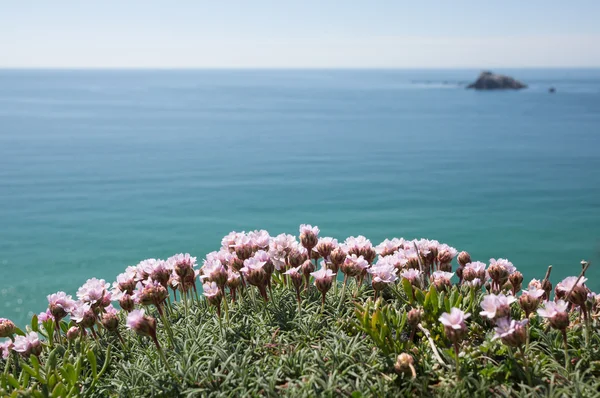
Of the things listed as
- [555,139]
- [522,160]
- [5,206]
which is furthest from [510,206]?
[555,139]

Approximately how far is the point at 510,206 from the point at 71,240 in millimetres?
16514

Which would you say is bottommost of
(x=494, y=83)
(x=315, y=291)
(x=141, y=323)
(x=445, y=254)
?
(x=315, y=291)

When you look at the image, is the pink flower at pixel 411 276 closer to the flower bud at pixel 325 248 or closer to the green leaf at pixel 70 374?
A: the flower bud at pixel 325 248

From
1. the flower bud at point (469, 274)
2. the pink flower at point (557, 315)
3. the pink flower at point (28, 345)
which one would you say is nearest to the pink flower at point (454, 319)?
the pink flower at point (557, 315)

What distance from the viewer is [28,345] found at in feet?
9.77

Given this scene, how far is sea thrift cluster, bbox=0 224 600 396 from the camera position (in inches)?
106

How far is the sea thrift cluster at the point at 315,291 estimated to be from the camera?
106 inches

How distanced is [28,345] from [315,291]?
1.64 metres

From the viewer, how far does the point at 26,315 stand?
1343cm

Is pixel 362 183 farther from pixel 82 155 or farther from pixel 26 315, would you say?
pixel 82 155

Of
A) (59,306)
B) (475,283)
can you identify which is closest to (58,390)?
(59,306)

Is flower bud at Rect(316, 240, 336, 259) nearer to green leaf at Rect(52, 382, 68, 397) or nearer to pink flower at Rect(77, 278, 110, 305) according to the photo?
pink flower at Rect(77, 278, 110, 305)

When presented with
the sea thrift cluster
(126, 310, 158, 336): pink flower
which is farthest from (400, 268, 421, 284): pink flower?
(126, 310, 158, 336): pink flower

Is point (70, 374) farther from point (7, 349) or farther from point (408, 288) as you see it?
point (408, 288)
